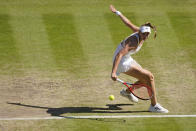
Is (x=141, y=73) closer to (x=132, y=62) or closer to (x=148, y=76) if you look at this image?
(x=148, y=76)

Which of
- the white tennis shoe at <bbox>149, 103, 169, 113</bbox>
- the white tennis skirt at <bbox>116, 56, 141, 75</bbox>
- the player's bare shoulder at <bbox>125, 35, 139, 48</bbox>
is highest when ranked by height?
the player's bare shoulder at <bbox>125, 35, 139, 48</bbox>

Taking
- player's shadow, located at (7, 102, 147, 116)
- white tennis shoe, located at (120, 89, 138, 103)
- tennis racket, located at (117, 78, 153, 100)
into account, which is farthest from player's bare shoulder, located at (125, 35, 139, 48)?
player's shadow, located at (7, 102, 147, 116)

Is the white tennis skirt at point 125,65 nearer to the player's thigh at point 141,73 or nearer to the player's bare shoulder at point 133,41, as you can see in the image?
the player's thigh at point 141,73

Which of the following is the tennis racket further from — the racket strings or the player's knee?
the player's knee

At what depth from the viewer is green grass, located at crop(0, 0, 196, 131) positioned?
10.1m

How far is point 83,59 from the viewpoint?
12.5 meters

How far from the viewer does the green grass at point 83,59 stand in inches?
398

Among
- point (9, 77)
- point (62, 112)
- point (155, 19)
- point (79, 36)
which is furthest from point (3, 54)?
point (155, 19)

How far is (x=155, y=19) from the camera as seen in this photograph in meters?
14.5

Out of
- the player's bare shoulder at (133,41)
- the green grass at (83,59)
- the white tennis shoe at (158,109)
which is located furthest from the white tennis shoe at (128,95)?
the player's bare shoulder at (133,41)

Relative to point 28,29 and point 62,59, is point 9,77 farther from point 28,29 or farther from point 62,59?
point 28,29

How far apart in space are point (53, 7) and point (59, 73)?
148 inches

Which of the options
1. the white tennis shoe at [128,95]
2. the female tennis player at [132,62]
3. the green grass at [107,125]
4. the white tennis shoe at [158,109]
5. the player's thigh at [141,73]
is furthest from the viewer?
the white tennis shoe at [128,95]

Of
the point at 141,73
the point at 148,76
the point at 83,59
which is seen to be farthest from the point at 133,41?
the point at 83,59
